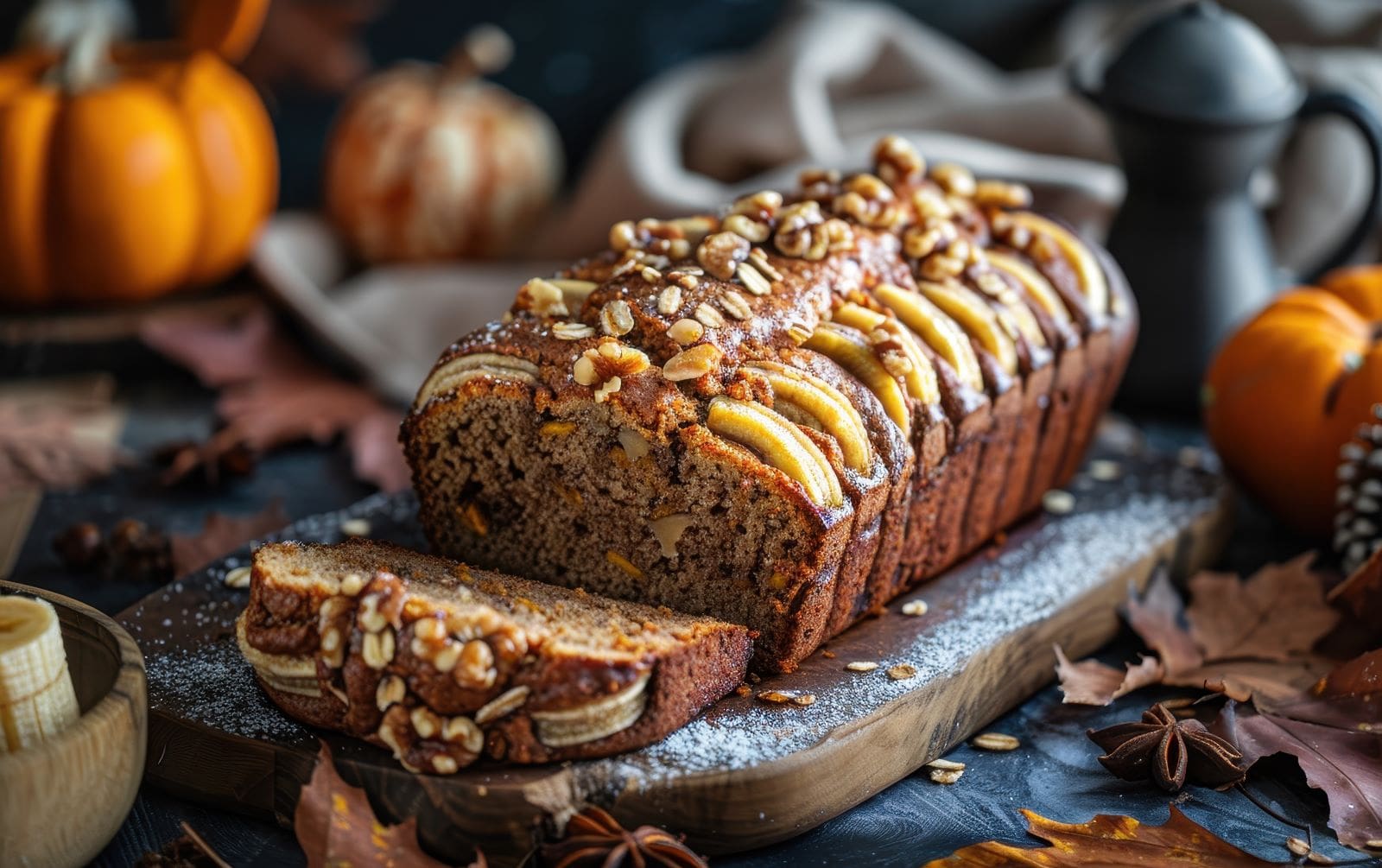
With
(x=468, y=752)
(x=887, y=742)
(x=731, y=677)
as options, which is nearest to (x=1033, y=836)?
(x=887, y=742)

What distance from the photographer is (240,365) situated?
4340 mm

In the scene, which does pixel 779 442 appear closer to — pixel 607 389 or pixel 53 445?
pixel 607 389

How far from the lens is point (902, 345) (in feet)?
9.06

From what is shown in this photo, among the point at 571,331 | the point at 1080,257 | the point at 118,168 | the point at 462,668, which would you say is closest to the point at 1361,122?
the point at 1080,257

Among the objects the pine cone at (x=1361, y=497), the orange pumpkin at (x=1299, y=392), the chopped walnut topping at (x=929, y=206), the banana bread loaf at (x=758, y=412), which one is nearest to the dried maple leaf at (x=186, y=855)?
the banana bread loaf at (x=758, y=412)

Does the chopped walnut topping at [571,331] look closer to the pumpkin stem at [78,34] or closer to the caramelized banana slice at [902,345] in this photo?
the caramelized banana slice at [902,345]

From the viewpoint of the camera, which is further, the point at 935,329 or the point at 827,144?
the point at 827,144

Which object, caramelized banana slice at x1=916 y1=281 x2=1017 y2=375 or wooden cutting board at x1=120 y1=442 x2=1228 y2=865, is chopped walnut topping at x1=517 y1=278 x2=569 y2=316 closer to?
wooden cutting board at x1=120 y1=442 x2=1228 y2=865

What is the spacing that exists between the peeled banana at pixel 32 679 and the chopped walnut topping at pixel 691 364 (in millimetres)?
1072

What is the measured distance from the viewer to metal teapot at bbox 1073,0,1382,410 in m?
3.69

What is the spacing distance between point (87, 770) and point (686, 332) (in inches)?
47.7

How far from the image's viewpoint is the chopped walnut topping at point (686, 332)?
8.57ft

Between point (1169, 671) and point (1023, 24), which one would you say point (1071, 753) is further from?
point (1023, 24)

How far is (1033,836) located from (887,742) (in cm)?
28
